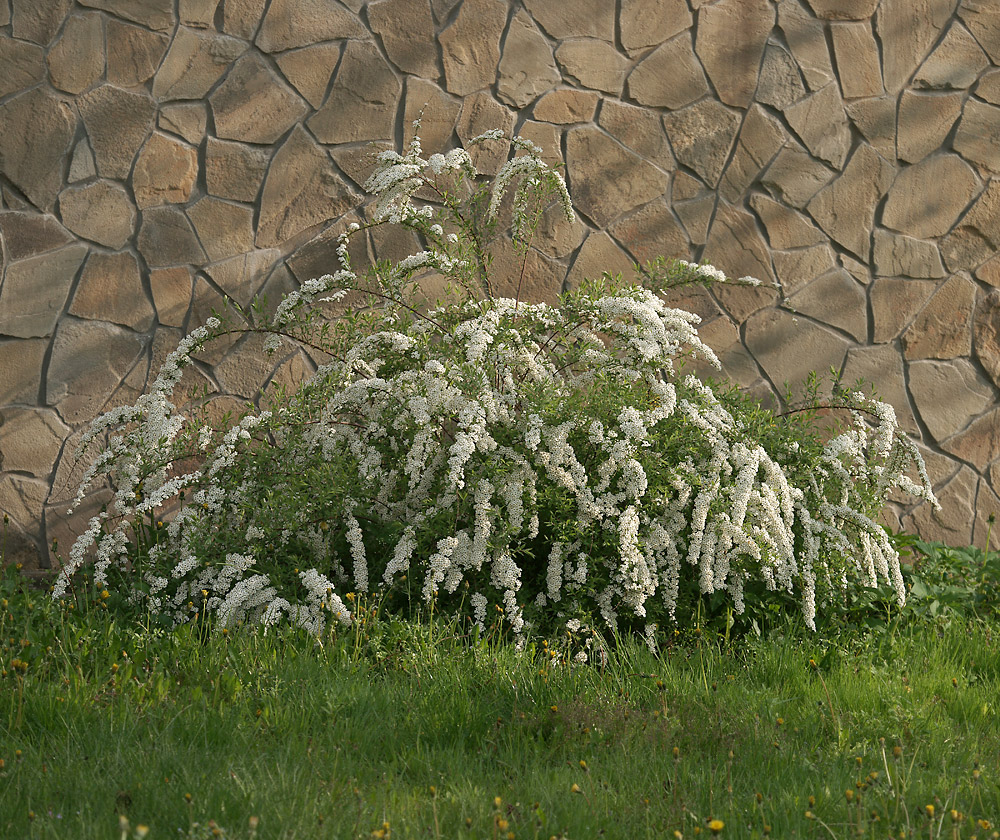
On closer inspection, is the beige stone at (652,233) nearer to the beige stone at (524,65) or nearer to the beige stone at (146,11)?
the beige stone at (524,65)

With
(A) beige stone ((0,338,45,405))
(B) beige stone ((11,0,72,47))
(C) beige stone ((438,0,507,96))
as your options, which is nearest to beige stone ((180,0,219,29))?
(B) beige stone ((11,0,72,47))

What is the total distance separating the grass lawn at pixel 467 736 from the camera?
2.13 meters

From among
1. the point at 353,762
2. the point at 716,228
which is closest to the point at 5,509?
the point at 353,762

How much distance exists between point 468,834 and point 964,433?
3766 millimetres

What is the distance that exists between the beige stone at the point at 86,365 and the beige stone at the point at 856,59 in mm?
3593

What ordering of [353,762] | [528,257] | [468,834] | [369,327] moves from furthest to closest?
1. [528,257]
2. [369,327]
3. [353,762]
4. [468,834]

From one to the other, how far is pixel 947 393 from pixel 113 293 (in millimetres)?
4008

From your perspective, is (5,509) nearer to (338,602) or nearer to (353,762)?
(338,602)

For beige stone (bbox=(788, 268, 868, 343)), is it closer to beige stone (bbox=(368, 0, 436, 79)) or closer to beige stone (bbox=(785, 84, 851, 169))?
beige stone (bbox=(785, 84, 851, 169))

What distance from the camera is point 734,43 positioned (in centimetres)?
468

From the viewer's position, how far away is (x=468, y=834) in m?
2.07


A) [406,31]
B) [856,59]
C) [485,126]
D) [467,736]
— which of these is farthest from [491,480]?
[856,59]

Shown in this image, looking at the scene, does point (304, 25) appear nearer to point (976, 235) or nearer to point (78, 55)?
point (78, 55)

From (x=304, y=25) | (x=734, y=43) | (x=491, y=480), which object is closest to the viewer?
(x=491, y=480)
